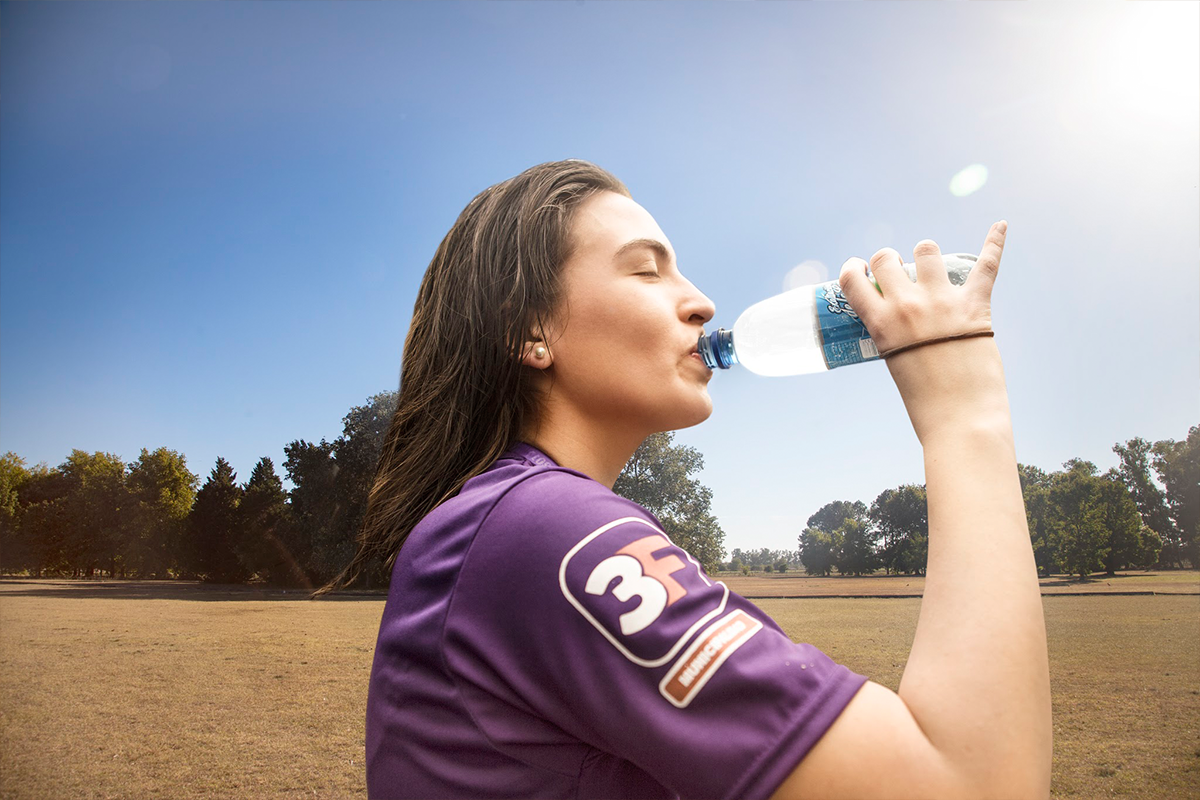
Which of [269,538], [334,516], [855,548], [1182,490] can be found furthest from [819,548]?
[269,538]

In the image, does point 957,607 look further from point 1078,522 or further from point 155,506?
point 155,506

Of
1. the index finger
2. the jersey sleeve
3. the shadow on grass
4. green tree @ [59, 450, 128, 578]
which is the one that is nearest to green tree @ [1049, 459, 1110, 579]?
the index finger

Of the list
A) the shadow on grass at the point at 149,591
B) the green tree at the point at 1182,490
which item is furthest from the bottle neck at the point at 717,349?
the shadow on grass at the point at 149,591

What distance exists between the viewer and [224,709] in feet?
26.8

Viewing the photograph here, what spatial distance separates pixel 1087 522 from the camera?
20.0ft

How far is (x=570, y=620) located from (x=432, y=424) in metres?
0.57

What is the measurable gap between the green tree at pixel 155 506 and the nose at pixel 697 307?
2117cm

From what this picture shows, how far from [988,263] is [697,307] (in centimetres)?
40

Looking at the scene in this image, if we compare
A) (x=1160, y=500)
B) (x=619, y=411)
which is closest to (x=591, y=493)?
(x=619, y=411)

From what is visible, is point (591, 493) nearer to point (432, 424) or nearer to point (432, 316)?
point (432, 424)

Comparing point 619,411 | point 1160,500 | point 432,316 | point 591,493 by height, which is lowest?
point 1160,500

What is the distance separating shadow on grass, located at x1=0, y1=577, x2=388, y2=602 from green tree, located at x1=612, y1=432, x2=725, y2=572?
361 inches

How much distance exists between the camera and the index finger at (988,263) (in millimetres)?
752

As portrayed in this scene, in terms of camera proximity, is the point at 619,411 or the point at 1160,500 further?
the point at 1160,500
